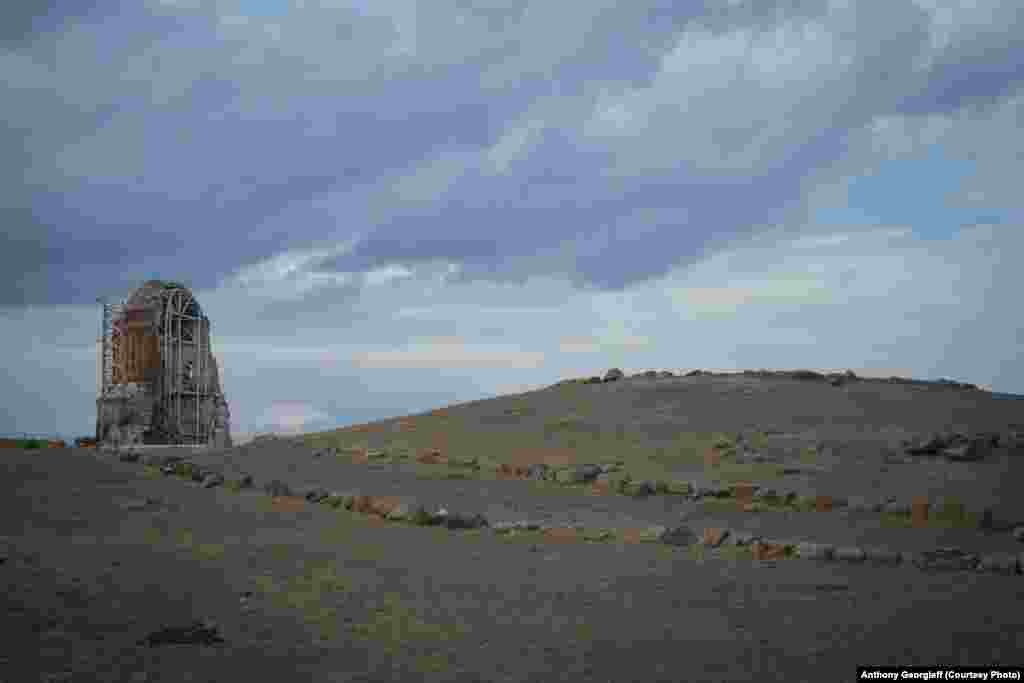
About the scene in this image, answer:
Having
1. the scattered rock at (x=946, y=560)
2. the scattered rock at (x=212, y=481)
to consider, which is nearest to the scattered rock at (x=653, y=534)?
the scattered rock at (x=946, y=560)

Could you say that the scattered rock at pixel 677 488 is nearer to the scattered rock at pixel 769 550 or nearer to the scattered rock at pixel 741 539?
the scattered rock at pixel 741 539

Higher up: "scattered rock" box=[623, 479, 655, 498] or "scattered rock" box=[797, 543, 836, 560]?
"scattered rock" box=[623, 479, 655, 498]

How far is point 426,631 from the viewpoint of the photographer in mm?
9078

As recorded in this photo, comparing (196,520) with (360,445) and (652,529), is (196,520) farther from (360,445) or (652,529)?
(360,445)

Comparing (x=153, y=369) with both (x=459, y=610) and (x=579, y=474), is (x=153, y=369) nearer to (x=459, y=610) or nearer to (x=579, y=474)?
(x=579, y=474)

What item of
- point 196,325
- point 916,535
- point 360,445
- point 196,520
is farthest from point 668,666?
point 196,325

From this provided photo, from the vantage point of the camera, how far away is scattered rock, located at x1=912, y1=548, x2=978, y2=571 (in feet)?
39.4

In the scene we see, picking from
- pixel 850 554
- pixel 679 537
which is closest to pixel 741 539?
pixel 679 537

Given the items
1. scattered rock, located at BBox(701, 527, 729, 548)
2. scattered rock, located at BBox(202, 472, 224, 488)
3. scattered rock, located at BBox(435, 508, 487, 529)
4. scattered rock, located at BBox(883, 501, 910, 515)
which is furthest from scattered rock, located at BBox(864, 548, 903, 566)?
scattered rock, located at BBox(202, 472, 224, 488)

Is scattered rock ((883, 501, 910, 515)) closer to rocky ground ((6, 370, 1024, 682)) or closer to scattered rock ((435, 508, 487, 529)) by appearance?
rocky ground ((6, 370, 1024, 682))

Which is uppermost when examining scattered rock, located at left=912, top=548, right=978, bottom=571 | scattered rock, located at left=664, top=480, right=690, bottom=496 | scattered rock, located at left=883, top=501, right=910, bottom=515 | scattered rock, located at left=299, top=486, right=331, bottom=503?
scattered rock, located at left=299, top=486, right=331, bottom=503

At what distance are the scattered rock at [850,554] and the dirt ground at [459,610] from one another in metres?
0.49

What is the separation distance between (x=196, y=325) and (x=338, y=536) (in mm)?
37059

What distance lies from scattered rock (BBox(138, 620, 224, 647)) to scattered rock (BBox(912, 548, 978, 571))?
890 cm
